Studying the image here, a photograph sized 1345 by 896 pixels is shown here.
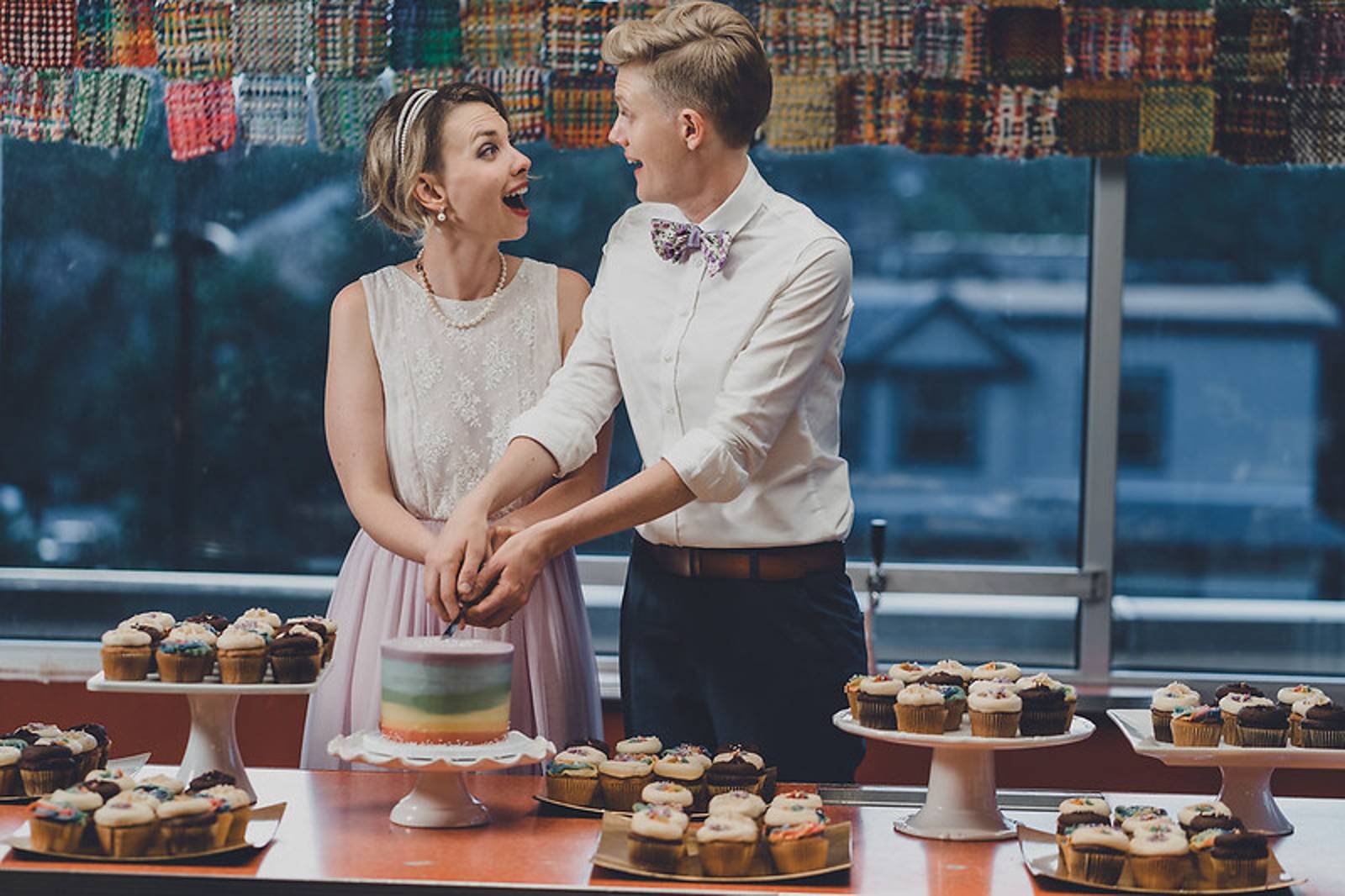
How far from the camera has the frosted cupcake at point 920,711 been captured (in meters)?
1.94

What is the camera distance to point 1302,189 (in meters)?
4.00

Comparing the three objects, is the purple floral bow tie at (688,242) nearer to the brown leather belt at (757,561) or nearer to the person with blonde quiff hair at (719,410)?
the person with blonde quiff hair at (719,410)

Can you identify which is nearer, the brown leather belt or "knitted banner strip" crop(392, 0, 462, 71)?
the brown leather belt

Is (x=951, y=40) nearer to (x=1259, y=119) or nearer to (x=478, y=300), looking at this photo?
(x=1259, y=119)

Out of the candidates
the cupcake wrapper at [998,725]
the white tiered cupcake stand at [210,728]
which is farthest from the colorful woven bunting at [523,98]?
the cupcake wrapper at [998,725]

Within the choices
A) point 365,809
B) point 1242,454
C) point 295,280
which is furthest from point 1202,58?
point 365,809

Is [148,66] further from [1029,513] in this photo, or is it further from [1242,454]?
[1242,454]

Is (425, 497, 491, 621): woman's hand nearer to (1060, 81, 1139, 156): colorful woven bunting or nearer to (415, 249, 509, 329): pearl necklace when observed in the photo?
(415, 249, 509, 329): pearl necklace

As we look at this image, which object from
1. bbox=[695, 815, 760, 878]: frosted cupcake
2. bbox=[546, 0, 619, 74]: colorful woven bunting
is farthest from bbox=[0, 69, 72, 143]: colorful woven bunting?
bbox=[695, 815, 760, 878]: frosted cupcake

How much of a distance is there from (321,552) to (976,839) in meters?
2.53

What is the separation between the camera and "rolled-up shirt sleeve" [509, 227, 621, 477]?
241cm

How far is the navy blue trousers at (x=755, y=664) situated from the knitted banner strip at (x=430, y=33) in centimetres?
171

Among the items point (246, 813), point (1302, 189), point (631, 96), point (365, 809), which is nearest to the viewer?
point (246, 813)

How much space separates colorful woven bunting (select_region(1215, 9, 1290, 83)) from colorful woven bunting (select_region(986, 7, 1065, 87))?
1.10 ft
